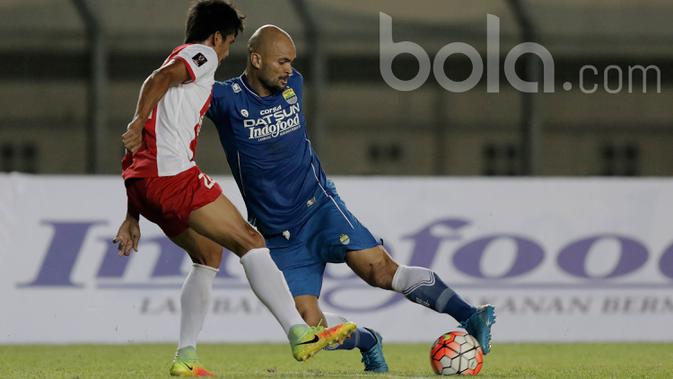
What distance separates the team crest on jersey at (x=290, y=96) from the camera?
23.2 feet

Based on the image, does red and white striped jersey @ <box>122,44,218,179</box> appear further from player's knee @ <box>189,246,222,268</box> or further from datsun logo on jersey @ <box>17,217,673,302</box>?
datsun logo on jersey @ <box>17,217,673,302</box>

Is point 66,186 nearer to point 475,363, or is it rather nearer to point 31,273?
point 31,273

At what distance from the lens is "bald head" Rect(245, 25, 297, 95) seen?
22.7 feet

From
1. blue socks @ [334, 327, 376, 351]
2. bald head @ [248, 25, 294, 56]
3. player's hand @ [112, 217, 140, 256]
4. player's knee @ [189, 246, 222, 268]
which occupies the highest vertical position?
bald head @ [248, 25, 294, 56]

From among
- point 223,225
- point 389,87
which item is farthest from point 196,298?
point 389,87

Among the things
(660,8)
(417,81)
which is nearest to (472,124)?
(417,81)

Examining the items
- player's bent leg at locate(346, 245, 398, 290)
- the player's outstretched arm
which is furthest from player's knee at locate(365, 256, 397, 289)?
the player's outstretched arm

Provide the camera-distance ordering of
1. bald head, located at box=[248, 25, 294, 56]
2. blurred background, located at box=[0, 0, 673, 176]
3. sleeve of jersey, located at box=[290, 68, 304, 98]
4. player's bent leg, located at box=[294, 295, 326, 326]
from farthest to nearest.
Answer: blurred background, located at box=[0, 0, 673, 176] < sleeve of jersey, located at box=[290, 68, 304, 98] < player's bent leg, located at box=[294, 295, 326, 326] < bald head, located at box=[248, 25, 294, 56]

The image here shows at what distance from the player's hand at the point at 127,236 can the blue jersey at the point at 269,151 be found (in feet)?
2.38

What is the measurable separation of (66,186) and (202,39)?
4.49m

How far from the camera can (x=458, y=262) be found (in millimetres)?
10773

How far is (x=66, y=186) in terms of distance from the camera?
10781mm

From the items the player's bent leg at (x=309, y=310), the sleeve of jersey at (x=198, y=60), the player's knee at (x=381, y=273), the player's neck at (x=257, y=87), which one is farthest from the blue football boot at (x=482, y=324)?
the sleeve of jersey at (x=198, y=60)

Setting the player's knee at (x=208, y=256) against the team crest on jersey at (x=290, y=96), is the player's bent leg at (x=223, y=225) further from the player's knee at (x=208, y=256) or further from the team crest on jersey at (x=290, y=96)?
the team crest on jersey at (x=290, y=96)
